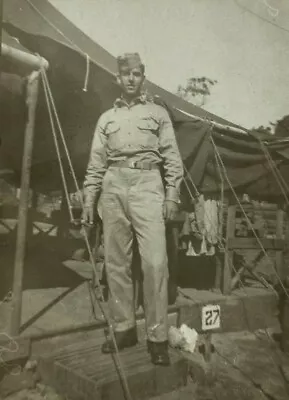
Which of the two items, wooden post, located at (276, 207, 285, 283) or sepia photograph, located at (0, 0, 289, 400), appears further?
wooden post, located at (276, 207, 285, 283)

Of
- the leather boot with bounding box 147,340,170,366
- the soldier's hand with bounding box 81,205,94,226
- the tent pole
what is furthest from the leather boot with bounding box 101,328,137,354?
the soldier's hand with bounding box 81,205,94,226

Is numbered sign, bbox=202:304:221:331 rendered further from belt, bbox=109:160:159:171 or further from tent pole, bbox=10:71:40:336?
tent pole, bbox=10:71:40:336

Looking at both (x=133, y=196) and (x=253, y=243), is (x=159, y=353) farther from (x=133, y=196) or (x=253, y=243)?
(x=253, y=243)

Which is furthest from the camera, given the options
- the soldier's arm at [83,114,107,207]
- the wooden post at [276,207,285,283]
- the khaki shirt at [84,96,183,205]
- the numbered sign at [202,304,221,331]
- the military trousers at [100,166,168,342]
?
the wooden post at [276,207,285,283]

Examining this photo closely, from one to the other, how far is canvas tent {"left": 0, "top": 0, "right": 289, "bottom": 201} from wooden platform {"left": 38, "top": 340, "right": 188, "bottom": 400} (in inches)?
95.8

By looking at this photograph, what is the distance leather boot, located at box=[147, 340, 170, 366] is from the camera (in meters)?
3.55

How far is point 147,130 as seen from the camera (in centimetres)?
400

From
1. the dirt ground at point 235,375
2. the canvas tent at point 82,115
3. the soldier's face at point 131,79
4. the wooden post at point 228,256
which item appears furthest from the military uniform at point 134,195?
the wooden post at point 228,256

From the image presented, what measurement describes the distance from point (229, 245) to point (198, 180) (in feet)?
4.02

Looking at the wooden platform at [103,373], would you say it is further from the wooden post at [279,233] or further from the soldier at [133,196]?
the wooden post at [279,233]

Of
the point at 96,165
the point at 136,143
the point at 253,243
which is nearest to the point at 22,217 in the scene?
the point at 96,165

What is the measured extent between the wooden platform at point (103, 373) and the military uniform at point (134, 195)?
0.27 meters

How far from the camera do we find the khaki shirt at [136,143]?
13.0 ft

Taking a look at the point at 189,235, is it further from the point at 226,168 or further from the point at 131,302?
the point at 131,302
